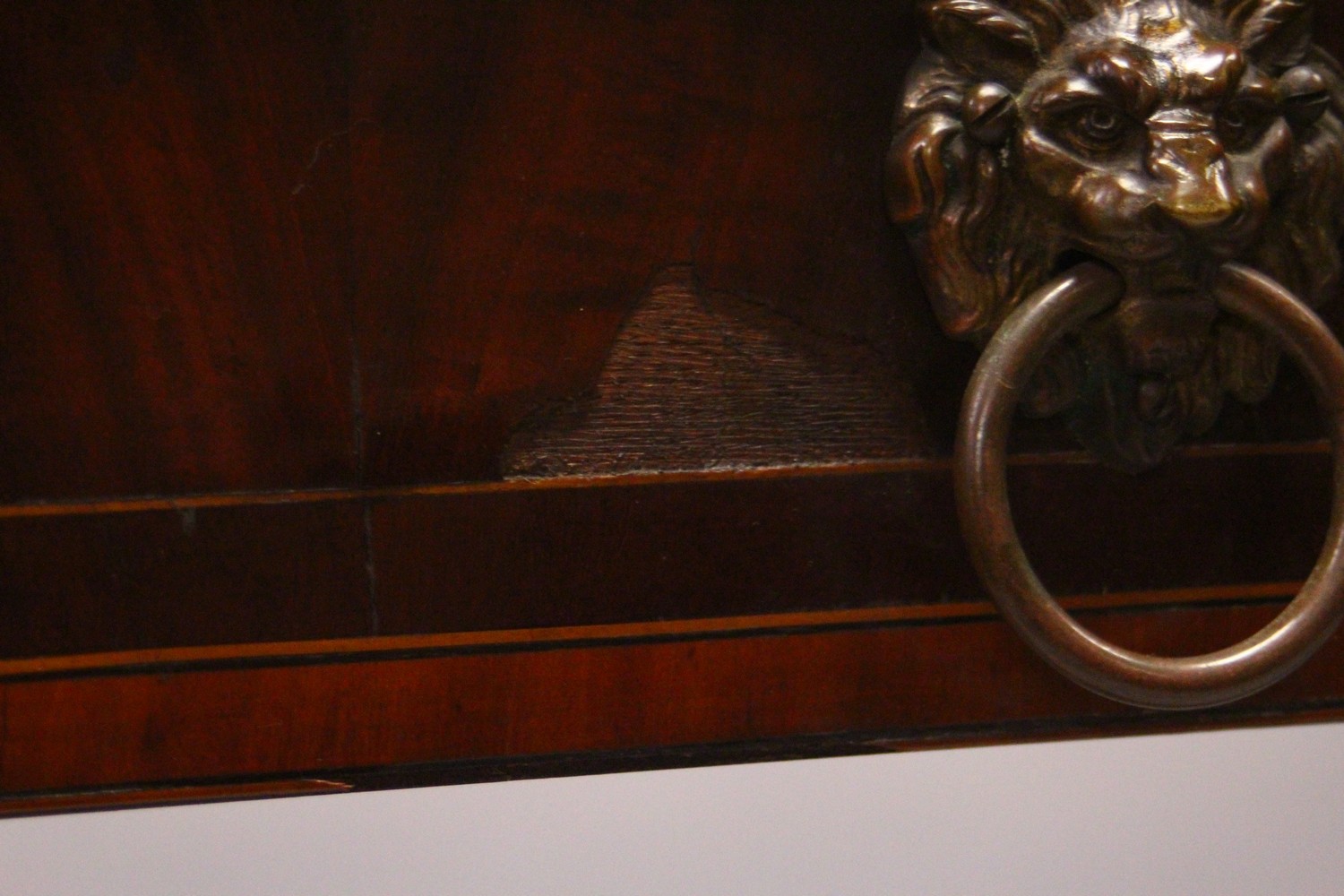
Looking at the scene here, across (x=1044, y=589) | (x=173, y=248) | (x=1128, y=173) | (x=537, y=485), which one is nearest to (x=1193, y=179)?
(x=1128, y=173)

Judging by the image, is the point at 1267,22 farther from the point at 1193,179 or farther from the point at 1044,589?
the point at 1044,589

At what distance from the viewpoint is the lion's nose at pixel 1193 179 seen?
2.02 feet

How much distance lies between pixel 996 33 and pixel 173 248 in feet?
1.28

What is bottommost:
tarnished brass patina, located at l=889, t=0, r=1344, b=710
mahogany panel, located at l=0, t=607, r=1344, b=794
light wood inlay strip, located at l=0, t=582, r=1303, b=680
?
mahogany panel, located at l=0, t=607, r=1344, b=794

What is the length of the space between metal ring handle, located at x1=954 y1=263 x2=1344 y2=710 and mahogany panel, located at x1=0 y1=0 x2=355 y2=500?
0.95ft

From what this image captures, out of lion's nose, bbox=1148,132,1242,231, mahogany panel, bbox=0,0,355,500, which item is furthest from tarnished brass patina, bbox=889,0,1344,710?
mahogany panel, bbox=0,0,355,500

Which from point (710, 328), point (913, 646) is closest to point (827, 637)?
point (913, 646)

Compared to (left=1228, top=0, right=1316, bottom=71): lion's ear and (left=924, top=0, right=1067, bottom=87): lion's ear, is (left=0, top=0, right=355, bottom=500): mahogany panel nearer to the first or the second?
(left=924, top=0, right=1067, bottom=87): lion's ear

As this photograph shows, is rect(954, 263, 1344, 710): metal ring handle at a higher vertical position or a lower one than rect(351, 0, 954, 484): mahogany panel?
lower

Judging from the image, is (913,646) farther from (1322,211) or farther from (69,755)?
(69,755)

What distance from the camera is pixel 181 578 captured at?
0.65 metres

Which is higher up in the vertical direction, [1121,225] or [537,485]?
[1121,225]

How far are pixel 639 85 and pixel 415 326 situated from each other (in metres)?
0.15

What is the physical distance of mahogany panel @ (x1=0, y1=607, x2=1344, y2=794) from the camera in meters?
0.66
